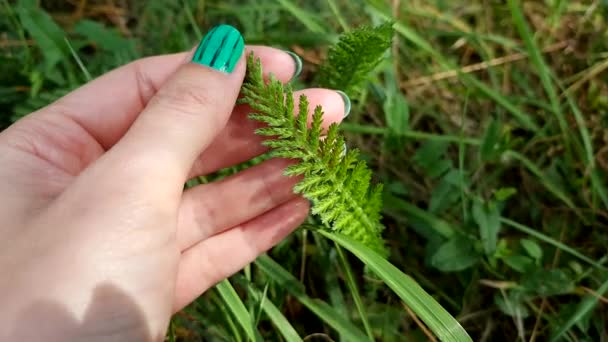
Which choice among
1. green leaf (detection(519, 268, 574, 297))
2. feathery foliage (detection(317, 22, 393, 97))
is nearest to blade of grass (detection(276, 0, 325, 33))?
feathery foliage (detection(317, 22, 393, 97))

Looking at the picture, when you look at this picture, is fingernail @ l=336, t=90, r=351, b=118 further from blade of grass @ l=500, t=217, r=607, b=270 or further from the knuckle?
blade of grass @ l=500, t=217, r=607, b=270

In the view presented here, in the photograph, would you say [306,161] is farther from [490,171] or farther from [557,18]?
[557,18]

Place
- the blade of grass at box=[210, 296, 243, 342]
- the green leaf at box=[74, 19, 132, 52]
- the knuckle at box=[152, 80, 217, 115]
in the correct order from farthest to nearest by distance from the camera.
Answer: the green leaf at box=[74, 19, 132, 52]
the blade of grass at box=[210, 296, 243, 342]
the knuckle at box=[152, 80, 217, 115]

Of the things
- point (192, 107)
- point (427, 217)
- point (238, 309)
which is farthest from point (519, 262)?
point (192, 107)

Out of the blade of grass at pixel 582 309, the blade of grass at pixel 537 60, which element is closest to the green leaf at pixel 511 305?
the blade of grass at pixel 582 309

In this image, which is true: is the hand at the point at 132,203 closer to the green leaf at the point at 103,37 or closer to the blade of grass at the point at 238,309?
the blade of grass at the point at 238,309

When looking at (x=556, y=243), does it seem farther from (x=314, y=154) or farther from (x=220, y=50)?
(x=220, y=50)

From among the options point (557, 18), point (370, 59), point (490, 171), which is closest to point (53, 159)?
point (370, 59)
